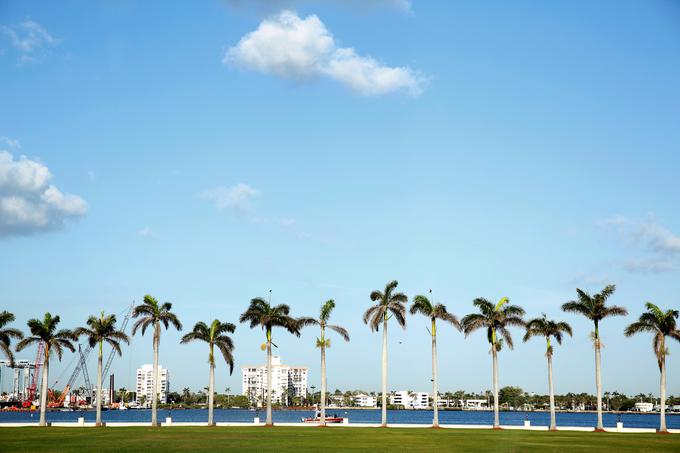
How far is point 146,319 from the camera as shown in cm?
8550

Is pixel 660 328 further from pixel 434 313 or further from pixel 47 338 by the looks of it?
pixel 47 338

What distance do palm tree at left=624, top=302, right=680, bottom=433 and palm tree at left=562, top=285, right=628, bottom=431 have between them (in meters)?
1.99

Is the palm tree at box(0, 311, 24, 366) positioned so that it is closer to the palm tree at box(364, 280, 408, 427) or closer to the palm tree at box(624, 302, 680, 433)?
the palm tree at box(364, 280, 408, 427)

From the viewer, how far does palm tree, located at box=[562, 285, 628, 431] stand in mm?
77688

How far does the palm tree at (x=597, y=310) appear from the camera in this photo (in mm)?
Answer: 77688

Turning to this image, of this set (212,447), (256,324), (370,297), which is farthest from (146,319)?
(212,447)

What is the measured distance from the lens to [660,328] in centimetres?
7625

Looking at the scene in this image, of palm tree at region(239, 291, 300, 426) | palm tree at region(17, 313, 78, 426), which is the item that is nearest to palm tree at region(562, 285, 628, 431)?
palm tree at region(239, 291, 300, 426)

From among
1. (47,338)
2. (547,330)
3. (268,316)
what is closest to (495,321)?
(547,330)

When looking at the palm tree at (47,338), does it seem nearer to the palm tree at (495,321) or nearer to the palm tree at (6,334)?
the palm tree at (6,334)

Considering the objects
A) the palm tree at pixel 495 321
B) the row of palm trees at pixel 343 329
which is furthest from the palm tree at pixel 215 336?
the palm tree at pixel 495 321

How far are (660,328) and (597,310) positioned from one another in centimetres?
654

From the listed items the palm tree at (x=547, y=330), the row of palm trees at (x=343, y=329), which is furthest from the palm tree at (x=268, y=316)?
the palm tree at (x=547, y=330)

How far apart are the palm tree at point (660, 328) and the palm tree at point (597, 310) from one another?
1988mm
